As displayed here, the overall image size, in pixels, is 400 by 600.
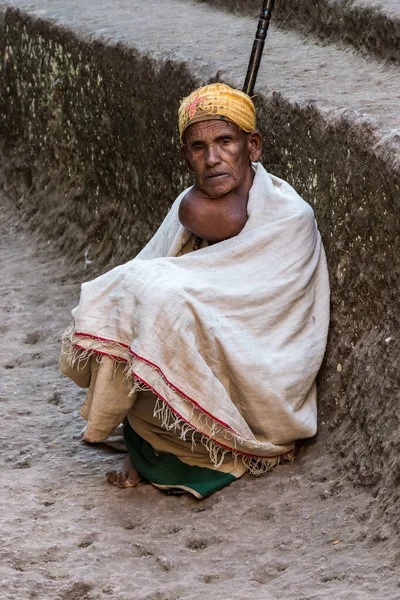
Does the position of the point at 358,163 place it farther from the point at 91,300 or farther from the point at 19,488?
the point at 19,488

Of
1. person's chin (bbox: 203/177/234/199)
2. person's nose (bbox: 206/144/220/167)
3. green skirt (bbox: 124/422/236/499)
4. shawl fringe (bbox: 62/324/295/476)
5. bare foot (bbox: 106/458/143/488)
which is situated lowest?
bare foot (bbox: 106/458/143/488)

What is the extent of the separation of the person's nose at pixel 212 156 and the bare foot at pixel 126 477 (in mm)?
1099

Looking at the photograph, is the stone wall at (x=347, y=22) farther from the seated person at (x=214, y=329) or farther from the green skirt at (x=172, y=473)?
the green skirt at (x=172, y=473)

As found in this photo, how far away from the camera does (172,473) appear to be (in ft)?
12.6

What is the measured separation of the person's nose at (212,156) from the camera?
382 cm

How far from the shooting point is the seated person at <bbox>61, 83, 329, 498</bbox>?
3592 millimetres

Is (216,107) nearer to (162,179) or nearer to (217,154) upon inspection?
(217,154)

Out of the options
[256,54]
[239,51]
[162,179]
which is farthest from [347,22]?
[162,179]

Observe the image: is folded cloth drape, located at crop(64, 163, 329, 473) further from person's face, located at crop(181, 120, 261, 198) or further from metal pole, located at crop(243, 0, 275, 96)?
metal pole, located at crop(243, 0, 275, 96)

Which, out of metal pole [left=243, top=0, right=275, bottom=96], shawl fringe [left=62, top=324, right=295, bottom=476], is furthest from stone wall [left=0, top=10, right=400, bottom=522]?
shawl fringe [left=62, top=324, right=295, bottom=476]

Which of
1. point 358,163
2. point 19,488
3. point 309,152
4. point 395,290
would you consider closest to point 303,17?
point 309,152

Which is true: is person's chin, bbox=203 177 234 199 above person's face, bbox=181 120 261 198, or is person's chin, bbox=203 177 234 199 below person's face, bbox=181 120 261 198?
below

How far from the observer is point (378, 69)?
4.91 meters

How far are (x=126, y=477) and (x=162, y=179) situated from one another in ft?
6.55
